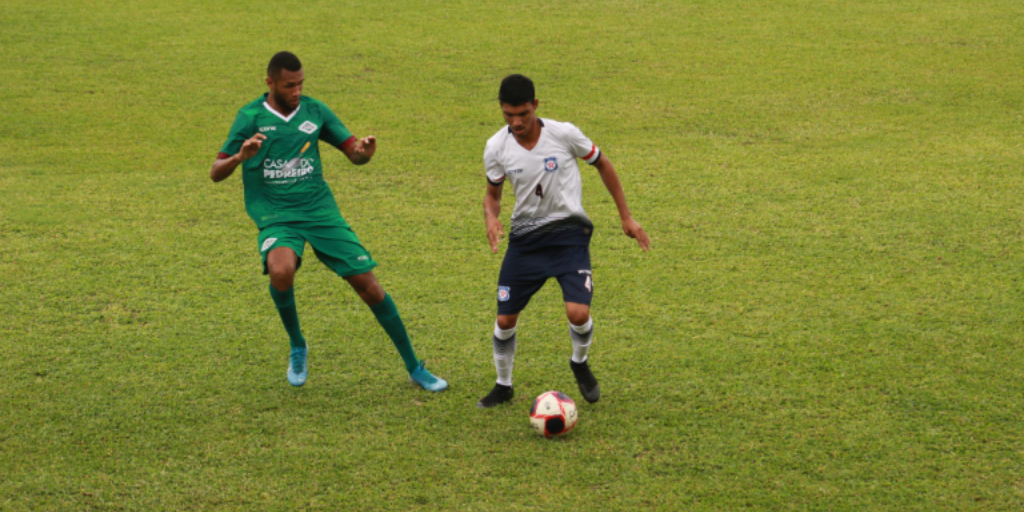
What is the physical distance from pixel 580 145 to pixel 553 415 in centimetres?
148

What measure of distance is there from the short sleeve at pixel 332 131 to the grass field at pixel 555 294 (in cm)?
141

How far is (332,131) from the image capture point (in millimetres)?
5172

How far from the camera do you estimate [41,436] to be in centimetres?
469

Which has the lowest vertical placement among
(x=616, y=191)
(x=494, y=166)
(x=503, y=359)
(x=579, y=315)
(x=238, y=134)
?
(x=503, y=359)

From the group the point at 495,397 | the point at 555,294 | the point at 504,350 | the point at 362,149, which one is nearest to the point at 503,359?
the point at 504,350

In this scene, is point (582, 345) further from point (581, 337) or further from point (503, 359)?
point (503, 359)

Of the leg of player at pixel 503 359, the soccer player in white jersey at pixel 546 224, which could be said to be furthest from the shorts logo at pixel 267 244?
the leg of player at pixel 503 359

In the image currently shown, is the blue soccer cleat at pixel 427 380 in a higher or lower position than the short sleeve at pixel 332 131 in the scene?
lower

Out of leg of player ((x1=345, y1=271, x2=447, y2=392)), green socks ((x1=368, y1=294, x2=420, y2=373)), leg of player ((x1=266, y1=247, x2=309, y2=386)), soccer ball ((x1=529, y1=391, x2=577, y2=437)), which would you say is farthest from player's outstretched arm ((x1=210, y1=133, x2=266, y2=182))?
soccer ball ((x1=529, y1=391, x2=577, y2=437))

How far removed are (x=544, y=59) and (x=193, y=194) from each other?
6.26 metres

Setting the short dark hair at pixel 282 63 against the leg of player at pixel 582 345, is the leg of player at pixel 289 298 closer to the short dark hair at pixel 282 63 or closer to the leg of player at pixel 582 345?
the short dark hair at pixel 282 63

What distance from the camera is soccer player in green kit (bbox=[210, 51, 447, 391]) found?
492cm

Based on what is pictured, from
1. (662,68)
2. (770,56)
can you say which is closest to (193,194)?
(662,68)

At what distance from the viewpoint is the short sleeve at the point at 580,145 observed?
4.71 meters
